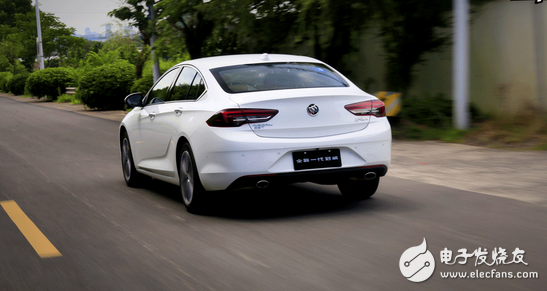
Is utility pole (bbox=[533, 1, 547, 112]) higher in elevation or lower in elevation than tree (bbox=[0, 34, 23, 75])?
lower

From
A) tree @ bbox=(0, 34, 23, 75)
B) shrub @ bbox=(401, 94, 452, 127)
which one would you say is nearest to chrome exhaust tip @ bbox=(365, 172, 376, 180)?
shrub @ bbox=(401, 94, 452, 127)

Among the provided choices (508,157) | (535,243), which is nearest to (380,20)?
(508,157)

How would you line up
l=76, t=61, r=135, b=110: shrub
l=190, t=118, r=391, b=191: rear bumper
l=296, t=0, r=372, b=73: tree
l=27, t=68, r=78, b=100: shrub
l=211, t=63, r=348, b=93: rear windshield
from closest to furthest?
l=190, t=118, r=391, b=191: rear bumper < l=211, t=63, r=348, b=93: rear windshield < l=296, t=0, r=372, b=73: tree < l=76, t=61, r=135, b=110: shrub < l=27, t=68, r=78, b=100: shrub

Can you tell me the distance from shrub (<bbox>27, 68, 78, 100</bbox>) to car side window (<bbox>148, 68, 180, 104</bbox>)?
33.0 metres

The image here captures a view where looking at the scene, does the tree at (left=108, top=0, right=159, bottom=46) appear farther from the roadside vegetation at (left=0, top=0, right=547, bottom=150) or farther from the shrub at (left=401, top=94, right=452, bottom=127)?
the shrub at (left=401, top=94, right=452, bottom=127)

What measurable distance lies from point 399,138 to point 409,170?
12.6 ft

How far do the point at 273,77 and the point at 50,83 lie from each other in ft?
118

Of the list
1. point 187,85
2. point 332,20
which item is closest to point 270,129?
point 187,85

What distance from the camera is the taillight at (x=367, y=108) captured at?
6148mm

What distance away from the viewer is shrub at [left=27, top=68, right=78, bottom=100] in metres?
39.5

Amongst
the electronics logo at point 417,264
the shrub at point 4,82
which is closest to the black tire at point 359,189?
the electronics logo at point 417,264

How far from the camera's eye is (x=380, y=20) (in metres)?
13.8

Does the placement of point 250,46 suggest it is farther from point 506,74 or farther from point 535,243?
point 535,243

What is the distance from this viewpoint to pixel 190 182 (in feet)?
21.2
